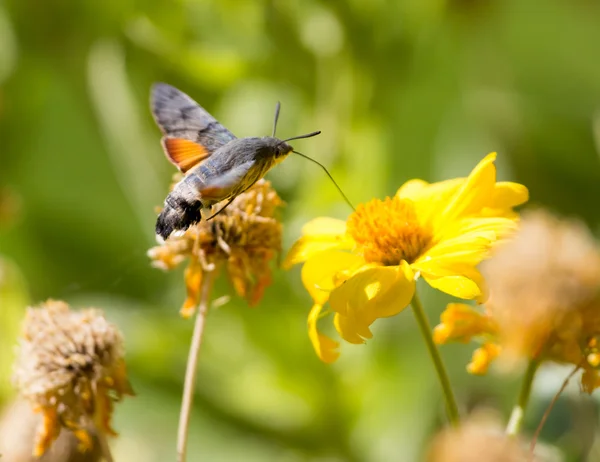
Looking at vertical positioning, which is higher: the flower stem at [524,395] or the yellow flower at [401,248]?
the yellow flower at [401,248]

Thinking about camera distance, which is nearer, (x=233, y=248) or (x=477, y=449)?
(x=477, y=449)

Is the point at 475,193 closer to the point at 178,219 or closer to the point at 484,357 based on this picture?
the point at 484,357

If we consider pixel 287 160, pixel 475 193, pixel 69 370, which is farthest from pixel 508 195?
pixel 287 160

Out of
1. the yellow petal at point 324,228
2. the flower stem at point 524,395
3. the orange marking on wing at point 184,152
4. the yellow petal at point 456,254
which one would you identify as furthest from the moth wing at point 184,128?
the flower stem at point 524,395

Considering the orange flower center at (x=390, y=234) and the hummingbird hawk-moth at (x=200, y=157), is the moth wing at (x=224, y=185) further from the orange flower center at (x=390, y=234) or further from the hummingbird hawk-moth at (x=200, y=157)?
the orange flower center at (x=390, y=234)

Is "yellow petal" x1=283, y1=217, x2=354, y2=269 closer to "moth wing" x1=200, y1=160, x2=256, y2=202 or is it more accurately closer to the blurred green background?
"moth wing" x1=200, y1=160, x2=256, y2=202

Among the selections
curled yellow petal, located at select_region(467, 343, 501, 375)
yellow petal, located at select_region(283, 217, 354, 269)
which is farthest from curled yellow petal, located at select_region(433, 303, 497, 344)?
yellow petal, located at select_region(283, 217, 354, 269)
